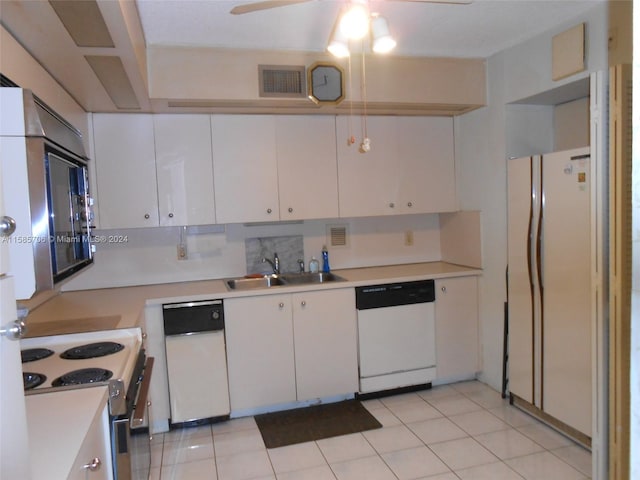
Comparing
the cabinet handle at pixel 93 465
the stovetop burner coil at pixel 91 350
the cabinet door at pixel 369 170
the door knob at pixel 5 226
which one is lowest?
the cabinet handle at pixel 93 465

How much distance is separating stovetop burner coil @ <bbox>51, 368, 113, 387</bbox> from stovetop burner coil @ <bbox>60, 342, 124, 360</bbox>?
0.63 ft

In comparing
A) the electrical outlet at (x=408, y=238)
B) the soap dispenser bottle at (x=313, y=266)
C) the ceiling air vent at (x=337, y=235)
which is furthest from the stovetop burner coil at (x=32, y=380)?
the electrical outlet at (x=408, y=238)

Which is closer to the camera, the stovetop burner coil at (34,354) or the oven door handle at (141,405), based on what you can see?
the oven door handle at (141,405)

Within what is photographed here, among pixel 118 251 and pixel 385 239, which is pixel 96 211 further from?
pixel 385 239

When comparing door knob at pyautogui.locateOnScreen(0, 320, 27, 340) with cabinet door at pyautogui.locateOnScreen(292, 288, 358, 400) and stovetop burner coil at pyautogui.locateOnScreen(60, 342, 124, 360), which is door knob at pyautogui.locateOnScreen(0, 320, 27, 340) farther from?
cabinet door at pyautogui.locateOnScreen(292, 288, 358, 400)

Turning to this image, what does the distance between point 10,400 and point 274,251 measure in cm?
288

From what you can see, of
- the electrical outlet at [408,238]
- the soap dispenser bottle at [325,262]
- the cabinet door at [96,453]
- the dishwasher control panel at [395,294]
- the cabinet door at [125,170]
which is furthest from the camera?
the electrical outlet at [408,238]

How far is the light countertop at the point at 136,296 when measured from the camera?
232 cm

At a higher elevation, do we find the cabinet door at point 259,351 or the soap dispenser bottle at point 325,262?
the soap dispenser bottle at point 325,262

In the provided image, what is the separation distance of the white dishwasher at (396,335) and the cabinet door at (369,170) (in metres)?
0.63

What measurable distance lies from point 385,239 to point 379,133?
2.97ft

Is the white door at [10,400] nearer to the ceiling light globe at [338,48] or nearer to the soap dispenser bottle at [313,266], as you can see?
the ceiling light globe at [338,48]

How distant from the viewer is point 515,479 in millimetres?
2352

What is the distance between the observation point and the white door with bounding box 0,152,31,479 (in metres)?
0.76
